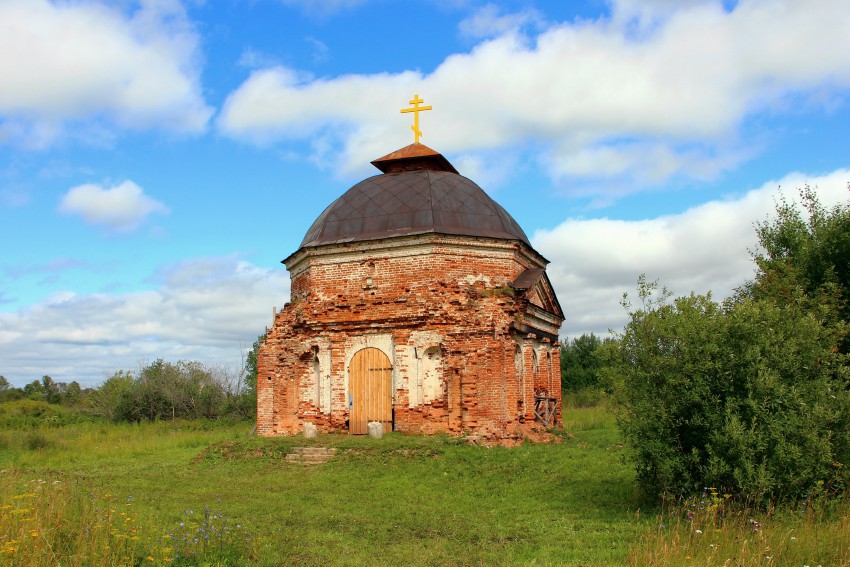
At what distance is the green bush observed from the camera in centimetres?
818

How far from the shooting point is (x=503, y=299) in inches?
678

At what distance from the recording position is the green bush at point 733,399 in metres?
8.18

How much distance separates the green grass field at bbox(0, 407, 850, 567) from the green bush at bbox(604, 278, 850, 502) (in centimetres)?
56

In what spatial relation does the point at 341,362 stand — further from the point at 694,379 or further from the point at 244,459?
the point at 694,379

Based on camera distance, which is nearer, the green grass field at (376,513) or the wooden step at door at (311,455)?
the green grass field at (376,513)

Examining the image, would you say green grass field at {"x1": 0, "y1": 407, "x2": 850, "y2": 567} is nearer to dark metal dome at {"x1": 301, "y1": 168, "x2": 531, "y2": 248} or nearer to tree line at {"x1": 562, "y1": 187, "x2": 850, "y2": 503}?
tree line at {"x1": 562, "y1": 187, "x2": 850, "y2": 503}

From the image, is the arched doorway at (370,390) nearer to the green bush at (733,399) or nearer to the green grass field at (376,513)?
the green grass field at (376,513)

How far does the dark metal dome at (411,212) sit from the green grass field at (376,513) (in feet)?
18.0

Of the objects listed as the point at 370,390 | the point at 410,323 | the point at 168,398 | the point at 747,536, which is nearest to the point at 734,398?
the point at 747,536

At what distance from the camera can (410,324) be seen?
17.5 m

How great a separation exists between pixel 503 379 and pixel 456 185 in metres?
6.24

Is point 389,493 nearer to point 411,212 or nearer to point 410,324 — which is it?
point 410,324

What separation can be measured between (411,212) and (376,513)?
9.89 m

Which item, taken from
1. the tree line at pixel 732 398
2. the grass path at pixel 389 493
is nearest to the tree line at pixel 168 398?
the grass path at pixel 389 493
